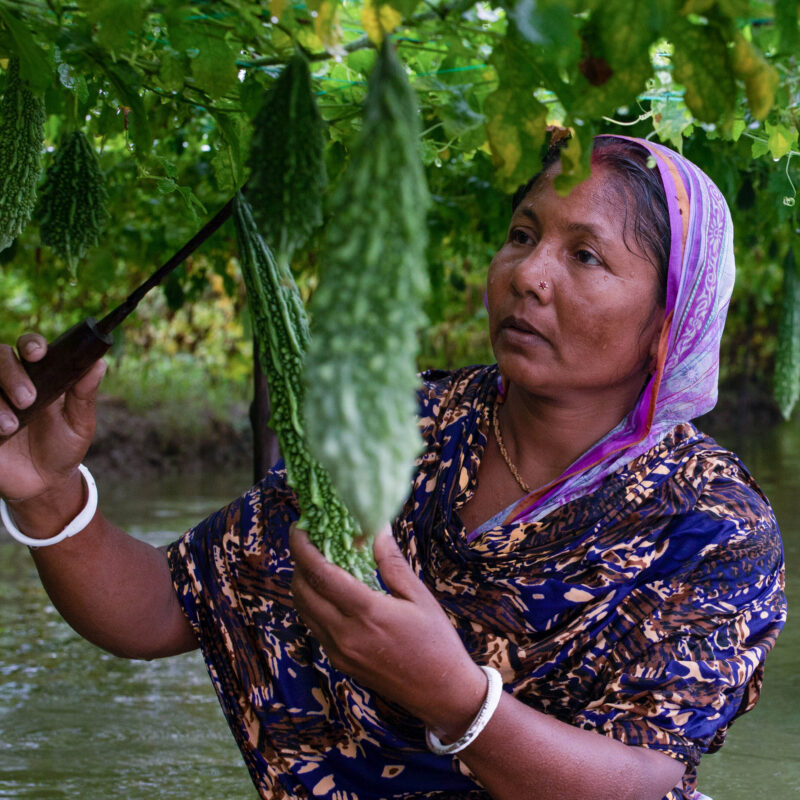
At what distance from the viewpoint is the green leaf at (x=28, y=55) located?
1531 millimetres

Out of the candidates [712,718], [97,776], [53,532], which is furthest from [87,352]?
[97,776]

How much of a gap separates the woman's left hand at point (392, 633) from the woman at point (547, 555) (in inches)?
1.2

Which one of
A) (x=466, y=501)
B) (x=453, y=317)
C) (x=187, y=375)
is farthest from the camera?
(x=453, y=317)

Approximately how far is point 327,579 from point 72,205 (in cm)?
76

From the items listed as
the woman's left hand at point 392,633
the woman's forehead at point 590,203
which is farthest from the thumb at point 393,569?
the woman's forehead at point 590,203

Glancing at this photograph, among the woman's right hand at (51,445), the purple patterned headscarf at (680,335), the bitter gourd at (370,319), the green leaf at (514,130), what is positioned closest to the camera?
the bitter gourd at (370,319)

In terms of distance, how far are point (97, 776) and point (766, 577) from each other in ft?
8.13

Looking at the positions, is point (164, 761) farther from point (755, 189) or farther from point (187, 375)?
point (187, 375)

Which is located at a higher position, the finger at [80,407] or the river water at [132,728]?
the finger at [80,407]

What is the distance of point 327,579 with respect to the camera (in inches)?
59.1

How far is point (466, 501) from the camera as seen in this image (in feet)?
7.78

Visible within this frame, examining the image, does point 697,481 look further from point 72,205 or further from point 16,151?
point 16,151

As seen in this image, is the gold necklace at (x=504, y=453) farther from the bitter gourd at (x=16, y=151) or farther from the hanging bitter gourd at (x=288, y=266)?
the bitter gourd at (x=16, y=151)

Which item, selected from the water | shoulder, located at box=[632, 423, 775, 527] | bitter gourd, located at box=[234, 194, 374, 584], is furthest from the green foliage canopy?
the water
